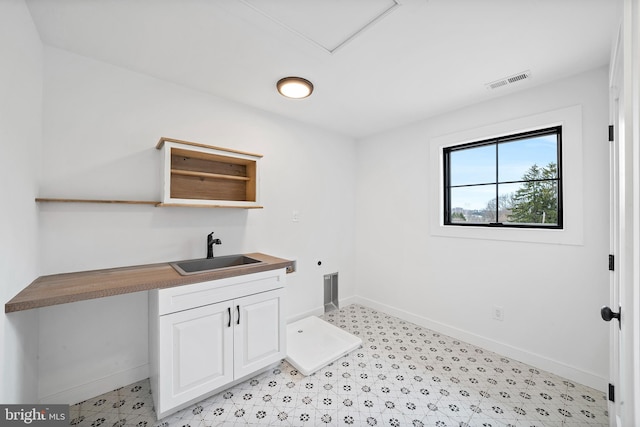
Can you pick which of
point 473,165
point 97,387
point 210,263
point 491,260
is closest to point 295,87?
point 210,263

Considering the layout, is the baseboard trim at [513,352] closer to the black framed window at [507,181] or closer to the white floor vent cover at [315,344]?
the white floor vent cover at [315,344]

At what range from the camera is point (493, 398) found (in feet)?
5.97

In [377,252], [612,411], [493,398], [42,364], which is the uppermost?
[377,252]

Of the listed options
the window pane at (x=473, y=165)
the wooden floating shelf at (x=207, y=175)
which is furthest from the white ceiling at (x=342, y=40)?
the wooden floating shelf at (x=207, y=175)

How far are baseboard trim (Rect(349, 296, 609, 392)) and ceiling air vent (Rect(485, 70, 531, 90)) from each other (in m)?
2.23

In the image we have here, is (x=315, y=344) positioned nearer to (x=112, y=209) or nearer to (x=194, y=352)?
(x=194, y=352)

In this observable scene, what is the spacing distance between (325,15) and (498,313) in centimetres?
271

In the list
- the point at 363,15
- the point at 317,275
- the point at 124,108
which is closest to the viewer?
the point at 363,15

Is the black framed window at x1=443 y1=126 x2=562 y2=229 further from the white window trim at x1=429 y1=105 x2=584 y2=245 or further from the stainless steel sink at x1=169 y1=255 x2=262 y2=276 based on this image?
the stainless steel sink at x1=169 y1=255 x2=262 y2=276

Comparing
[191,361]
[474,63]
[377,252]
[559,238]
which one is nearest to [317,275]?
[377,252]

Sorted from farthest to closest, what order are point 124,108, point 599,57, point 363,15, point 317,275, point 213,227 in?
point 317,275 < point 213,227 < point 124,108 < point 599,57 < point 363,15

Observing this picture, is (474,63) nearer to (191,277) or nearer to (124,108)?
(191,277)

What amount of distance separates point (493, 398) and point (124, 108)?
336cm

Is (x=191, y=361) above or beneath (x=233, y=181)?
beneath
